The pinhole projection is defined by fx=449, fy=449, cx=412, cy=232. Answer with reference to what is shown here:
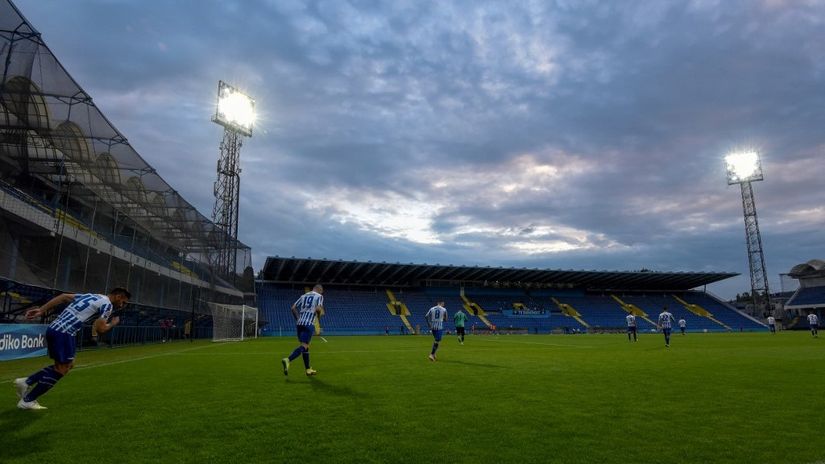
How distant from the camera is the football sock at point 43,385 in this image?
20.5ft

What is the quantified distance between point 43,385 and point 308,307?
5.07 m

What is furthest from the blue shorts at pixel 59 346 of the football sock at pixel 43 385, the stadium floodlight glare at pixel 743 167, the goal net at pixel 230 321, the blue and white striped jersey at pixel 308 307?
the stadium floodlight glare at pixel 743 167

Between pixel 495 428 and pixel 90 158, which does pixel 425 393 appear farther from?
pixel 90 158

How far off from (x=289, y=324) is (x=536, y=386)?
51310mm

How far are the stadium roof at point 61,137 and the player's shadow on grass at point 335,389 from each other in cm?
1582

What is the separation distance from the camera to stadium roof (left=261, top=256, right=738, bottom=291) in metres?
62.7

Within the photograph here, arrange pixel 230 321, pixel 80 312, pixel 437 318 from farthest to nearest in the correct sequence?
pixel 230 321 < pixel 437 318 < pixel 80 312

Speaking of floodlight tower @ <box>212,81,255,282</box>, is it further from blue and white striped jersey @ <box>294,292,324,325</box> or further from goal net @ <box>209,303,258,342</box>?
blue and white striped jersey @ <box>294,292,324,325</box>

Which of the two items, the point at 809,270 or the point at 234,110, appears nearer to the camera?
the point at 234,110

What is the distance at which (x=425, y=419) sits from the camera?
5648 millimetres

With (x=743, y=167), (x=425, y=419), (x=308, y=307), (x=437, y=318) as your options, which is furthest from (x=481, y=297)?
(x=425, y=419)

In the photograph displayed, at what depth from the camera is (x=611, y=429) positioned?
203 inches

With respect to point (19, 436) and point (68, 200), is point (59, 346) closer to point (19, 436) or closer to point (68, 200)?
point (19, 436)

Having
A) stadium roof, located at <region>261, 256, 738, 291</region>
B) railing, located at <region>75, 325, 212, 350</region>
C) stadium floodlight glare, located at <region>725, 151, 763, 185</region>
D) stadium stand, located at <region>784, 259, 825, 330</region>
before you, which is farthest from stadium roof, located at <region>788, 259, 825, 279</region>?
railing, located at <region>75, 325, 212, 350</region>
